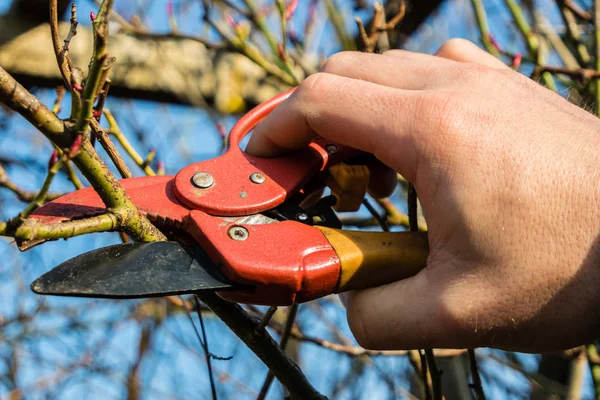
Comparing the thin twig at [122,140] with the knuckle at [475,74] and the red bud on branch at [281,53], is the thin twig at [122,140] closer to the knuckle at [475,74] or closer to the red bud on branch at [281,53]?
the red bud on branch at [281,53]

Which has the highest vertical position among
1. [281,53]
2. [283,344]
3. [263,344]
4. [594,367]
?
[281,53]

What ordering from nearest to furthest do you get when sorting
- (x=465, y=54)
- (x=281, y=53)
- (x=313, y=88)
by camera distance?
(x=313, y=88)
(x=465, y=54)
(x=281, y=53)

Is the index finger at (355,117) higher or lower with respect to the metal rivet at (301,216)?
higher

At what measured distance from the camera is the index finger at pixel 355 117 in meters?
1.15

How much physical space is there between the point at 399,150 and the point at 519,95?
27cm

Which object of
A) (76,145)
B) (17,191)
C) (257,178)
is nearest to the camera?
(76,145)

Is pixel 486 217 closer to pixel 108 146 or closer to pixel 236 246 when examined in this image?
pixel 236 246

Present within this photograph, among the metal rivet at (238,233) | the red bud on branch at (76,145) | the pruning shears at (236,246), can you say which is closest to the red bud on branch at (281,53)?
the pruning shears at (236,246)

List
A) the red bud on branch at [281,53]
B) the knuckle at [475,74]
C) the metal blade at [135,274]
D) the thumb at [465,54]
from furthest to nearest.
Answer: the red bud on branch at [281,53]
the thumb at [465,54]
the knuckle at [475,74]
the metal blade at [135,274]

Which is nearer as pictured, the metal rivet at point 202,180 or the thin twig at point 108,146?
the thin twig at point 108,146

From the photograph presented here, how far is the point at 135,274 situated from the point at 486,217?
1.77ft

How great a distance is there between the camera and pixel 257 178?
1358 mm

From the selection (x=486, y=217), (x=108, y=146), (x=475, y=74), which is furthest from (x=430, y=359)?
(x=108, y=146)

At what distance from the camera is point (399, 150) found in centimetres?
115
